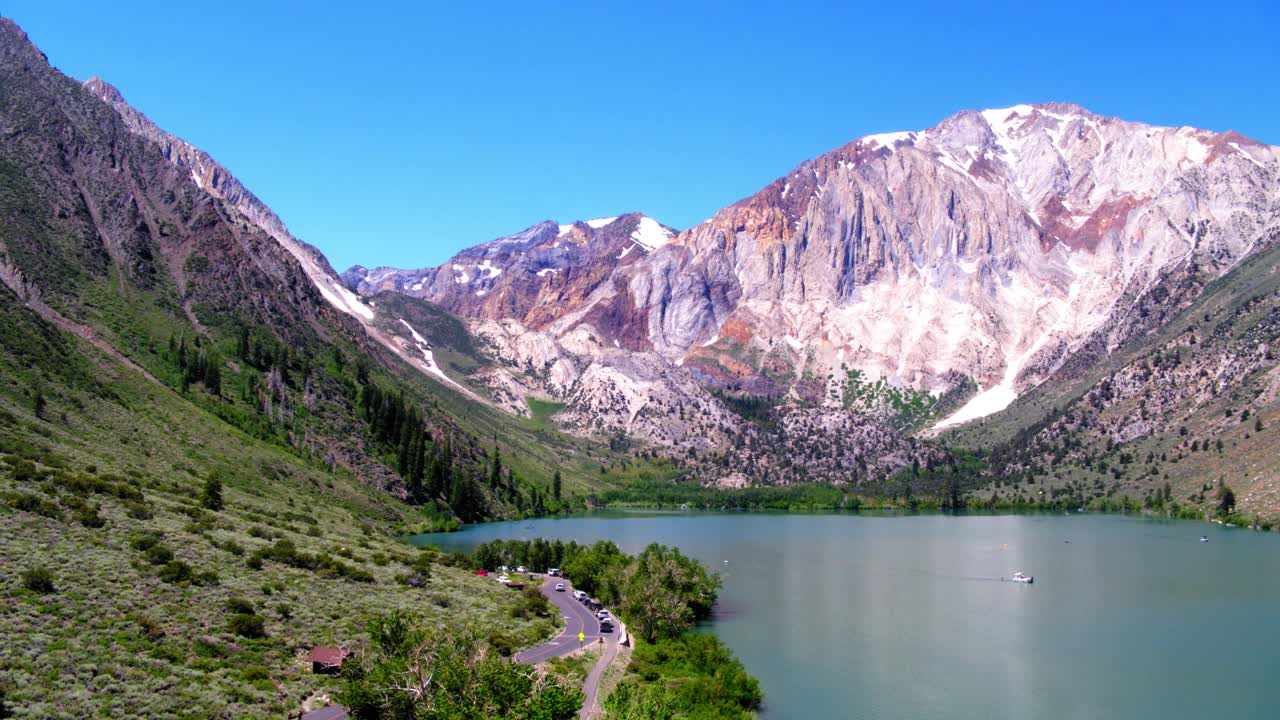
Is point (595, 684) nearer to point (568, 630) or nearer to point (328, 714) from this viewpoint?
point (568, 630)

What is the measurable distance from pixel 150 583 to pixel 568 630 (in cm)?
3011

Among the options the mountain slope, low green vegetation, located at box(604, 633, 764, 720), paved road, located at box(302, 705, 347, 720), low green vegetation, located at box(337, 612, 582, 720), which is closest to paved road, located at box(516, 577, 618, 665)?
low green vegetation, located at box(604, 633, 764, 720)

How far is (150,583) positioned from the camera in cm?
→ 4394

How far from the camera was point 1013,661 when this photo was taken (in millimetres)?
69438

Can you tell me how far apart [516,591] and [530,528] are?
94449mm

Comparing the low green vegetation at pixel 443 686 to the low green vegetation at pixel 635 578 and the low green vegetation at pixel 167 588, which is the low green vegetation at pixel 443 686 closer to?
the low green vegetation at pixel 167 588

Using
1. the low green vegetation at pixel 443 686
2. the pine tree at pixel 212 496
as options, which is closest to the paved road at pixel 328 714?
the low green vegetation at pixel 443 686

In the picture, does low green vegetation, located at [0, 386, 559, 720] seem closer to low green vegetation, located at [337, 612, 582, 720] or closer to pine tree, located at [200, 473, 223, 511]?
pine tree, located at [200, 473, 223, 511]

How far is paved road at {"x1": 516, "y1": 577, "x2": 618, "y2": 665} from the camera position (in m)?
55.1

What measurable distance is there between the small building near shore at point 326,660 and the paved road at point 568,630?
10886 mm

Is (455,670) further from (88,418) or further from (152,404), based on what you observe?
(152,404)

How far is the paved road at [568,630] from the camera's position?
55.1 metres

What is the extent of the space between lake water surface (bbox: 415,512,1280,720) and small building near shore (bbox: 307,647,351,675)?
87.8ft

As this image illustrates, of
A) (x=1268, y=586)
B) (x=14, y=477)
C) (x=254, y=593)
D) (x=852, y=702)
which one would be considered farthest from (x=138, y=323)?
(x=1268, y=586)
